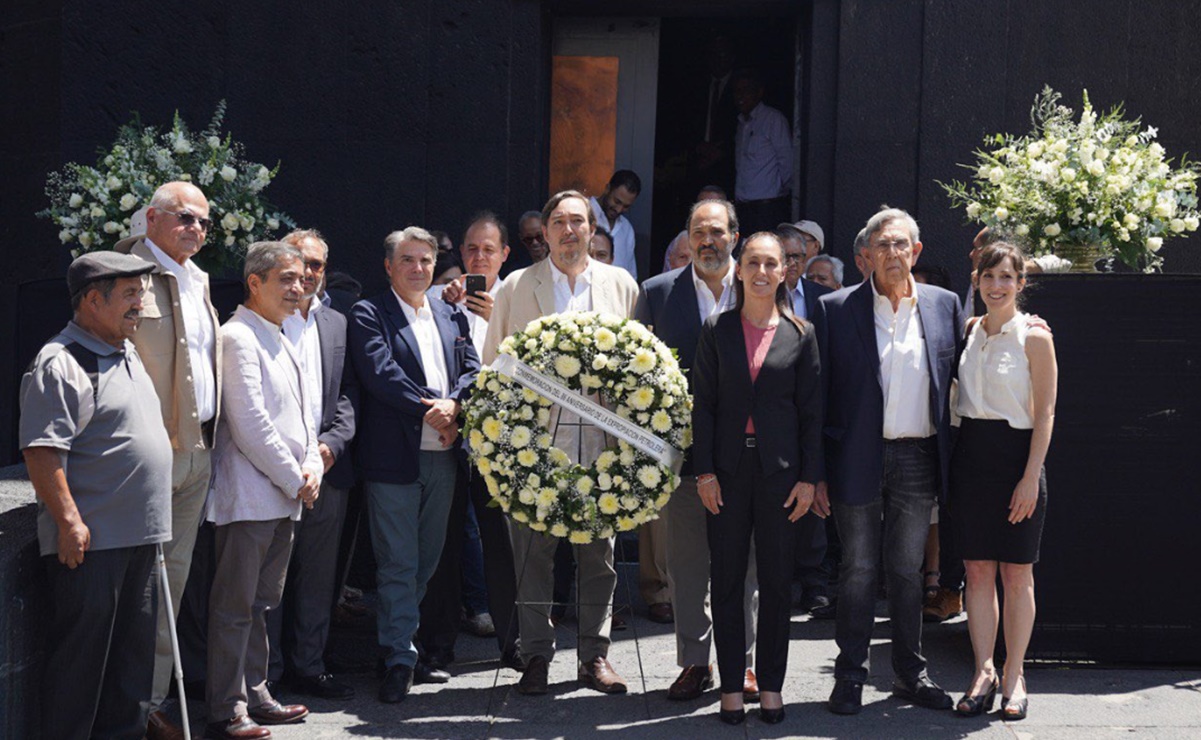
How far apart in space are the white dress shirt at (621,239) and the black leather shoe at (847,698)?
14.1 feet

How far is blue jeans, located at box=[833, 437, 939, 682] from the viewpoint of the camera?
6.57 m

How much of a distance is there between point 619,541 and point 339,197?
3.18m

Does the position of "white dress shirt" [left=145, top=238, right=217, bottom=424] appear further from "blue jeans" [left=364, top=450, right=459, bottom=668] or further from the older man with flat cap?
"blue jeans" [left=364, top=450, right=459, bottom=668]

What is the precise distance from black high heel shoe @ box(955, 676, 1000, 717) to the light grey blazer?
124 inches

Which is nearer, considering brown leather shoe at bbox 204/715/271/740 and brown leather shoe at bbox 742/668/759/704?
brown leather shoe at bbox 204/715/271/740

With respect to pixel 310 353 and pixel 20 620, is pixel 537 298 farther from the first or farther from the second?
pixel 20 620

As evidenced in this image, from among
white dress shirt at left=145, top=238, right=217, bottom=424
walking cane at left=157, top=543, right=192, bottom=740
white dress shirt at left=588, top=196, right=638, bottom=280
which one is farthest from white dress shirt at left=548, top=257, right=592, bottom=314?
white dress shirt at left=588, top=196, right=638, bottom=280

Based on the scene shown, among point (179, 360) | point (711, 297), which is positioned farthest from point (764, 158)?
point (179, 360)

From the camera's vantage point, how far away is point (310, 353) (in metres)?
6.77

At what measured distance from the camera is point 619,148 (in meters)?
10.7

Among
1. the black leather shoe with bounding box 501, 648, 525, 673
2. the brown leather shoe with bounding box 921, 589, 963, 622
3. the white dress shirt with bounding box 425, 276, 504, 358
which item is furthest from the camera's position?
the brown leather shoe with bounding box 921, 589, 963, 622

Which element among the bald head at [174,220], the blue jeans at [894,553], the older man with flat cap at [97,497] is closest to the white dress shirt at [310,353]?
the bald head at [174,220]

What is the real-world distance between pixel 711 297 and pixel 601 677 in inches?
75.2

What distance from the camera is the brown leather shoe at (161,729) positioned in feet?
19.8
